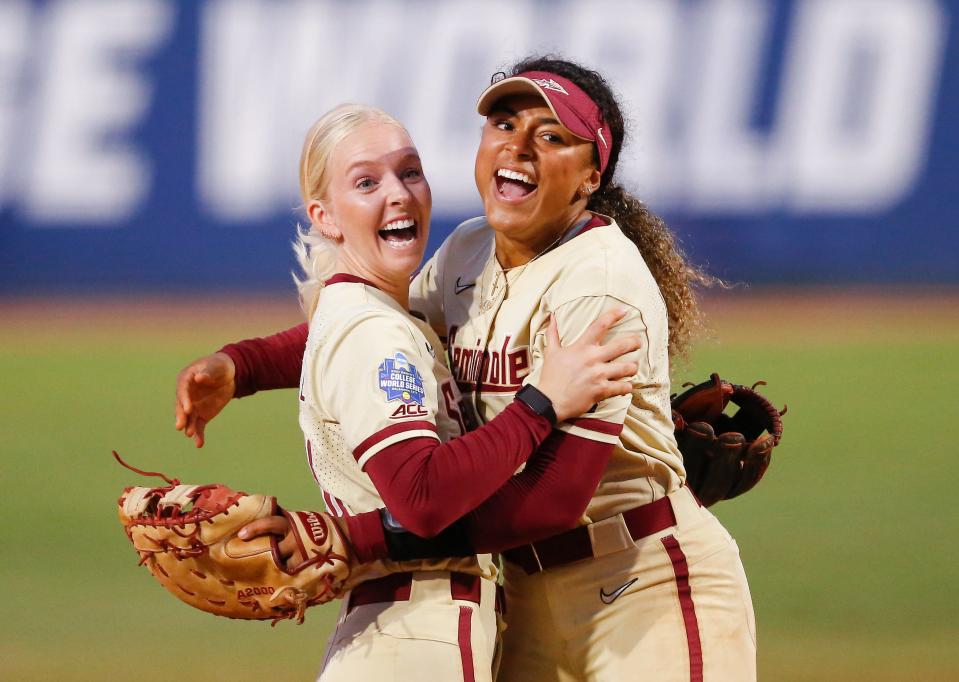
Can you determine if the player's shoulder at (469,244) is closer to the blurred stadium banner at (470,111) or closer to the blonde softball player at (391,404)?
the blonde softball player at (391,404)

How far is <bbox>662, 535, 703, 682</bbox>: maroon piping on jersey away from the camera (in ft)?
9.68

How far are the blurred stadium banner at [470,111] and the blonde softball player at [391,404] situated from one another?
7037mm

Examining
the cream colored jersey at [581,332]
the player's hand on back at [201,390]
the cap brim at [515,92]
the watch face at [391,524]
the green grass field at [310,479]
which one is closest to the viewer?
the watch face at [391,524]

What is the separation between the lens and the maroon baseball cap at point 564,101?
113 inches

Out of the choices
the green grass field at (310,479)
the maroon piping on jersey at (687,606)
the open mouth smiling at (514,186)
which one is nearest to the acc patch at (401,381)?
the open mouth smiling at (514,186)

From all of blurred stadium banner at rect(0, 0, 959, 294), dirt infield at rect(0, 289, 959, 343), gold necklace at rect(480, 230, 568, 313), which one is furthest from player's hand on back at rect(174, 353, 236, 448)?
blurred stadium banner at rect(0, 0, 959, 294)

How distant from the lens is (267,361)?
3414 mm

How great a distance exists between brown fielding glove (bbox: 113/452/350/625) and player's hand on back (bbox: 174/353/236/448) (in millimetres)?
581

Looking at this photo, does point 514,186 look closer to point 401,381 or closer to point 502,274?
point 502,274

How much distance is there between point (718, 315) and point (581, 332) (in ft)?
26.7

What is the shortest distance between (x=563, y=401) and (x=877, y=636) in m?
3.36

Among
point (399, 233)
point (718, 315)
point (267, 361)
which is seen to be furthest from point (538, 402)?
point (718, 315)

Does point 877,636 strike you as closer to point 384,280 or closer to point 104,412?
point 384,280

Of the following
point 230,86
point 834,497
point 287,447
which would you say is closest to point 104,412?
point 287,447
